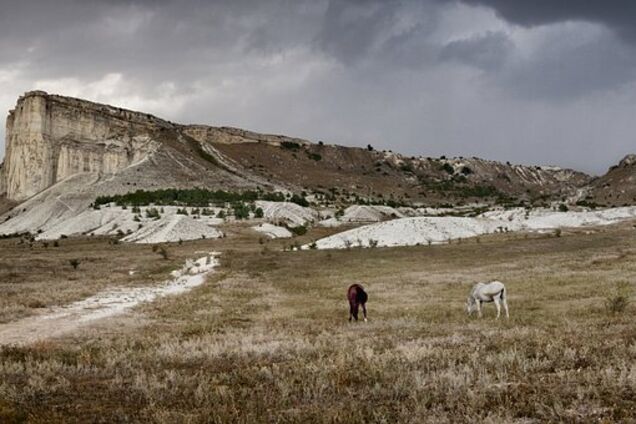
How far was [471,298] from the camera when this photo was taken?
2177 centimetres

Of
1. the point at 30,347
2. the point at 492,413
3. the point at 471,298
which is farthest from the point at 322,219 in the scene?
the point at 492,413

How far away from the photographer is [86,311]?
84.0ft

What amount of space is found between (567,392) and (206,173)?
450 feet

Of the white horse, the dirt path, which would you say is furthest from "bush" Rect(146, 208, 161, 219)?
the white horse

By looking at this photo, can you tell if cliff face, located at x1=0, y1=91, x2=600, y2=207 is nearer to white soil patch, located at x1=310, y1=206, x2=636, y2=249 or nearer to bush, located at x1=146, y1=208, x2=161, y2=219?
bush, located at x1=146, y1=208, x2=161, y2=219

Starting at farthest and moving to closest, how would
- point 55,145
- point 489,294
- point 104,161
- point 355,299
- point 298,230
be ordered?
point 104,161 < point 55,145 < point 298,230 < point 489,294 < point 355,299

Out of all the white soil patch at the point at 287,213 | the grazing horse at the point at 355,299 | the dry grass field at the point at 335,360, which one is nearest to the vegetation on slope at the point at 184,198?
the white soil patch at the point at 287,213

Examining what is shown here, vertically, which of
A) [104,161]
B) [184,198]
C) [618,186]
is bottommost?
[618,186]

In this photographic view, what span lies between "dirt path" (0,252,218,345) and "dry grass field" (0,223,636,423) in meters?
1.20

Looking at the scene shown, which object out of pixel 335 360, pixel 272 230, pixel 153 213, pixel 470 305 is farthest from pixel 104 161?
pixel 335 360

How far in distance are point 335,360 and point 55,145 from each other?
447 feet

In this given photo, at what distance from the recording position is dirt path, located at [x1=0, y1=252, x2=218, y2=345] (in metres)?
19.4

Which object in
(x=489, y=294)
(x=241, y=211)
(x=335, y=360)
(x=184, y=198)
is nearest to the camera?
(x=335, y=360)

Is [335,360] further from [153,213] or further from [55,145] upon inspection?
[55,145]
